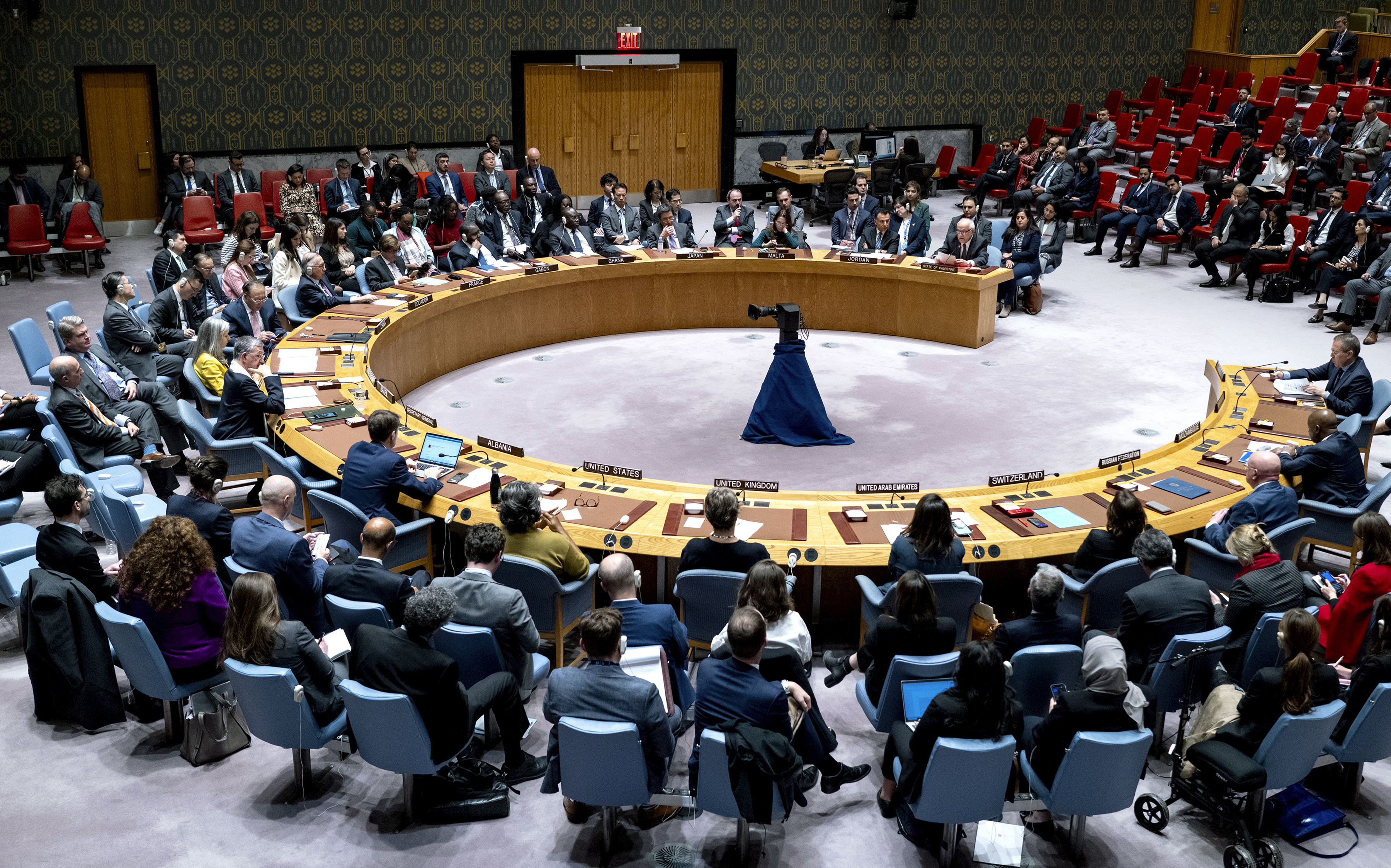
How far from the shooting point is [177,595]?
5023 mm

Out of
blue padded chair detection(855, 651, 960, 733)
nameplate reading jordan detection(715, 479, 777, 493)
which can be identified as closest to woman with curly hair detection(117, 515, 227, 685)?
nameplate reading jordan detection(715, 479, 777, 493)

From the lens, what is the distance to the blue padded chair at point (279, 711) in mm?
4641

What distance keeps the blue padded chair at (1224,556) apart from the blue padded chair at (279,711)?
4.17m

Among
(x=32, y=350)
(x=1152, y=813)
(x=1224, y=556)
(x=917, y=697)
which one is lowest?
(x=1152, y=813)

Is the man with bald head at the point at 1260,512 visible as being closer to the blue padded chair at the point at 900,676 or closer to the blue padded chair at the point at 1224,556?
the blue padded chair at the point at 1224,556

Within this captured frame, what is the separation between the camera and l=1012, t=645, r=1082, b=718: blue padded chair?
479 cm

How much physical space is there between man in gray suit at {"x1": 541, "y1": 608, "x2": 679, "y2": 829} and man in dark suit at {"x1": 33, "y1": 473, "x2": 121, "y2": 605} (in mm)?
2280

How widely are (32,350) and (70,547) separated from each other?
400 cm

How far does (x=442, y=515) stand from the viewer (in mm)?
6480

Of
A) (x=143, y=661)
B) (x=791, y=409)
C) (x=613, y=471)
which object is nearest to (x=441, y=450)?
(x=613, y=471)

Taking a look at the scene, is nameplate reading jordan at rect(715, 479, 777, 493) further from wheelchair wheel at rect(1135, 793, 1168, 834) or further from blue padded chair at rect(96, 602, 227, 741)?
blue padded chair at rect(96, 602, 227, 741)

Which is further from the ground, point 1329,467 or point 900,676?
point 1329,467

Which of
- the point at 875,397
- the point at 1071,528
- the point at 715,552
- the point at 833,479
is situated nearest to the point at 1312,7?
the point at 875,397

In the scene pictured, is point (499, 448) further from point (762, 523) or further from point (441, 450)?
point (762, 523)
